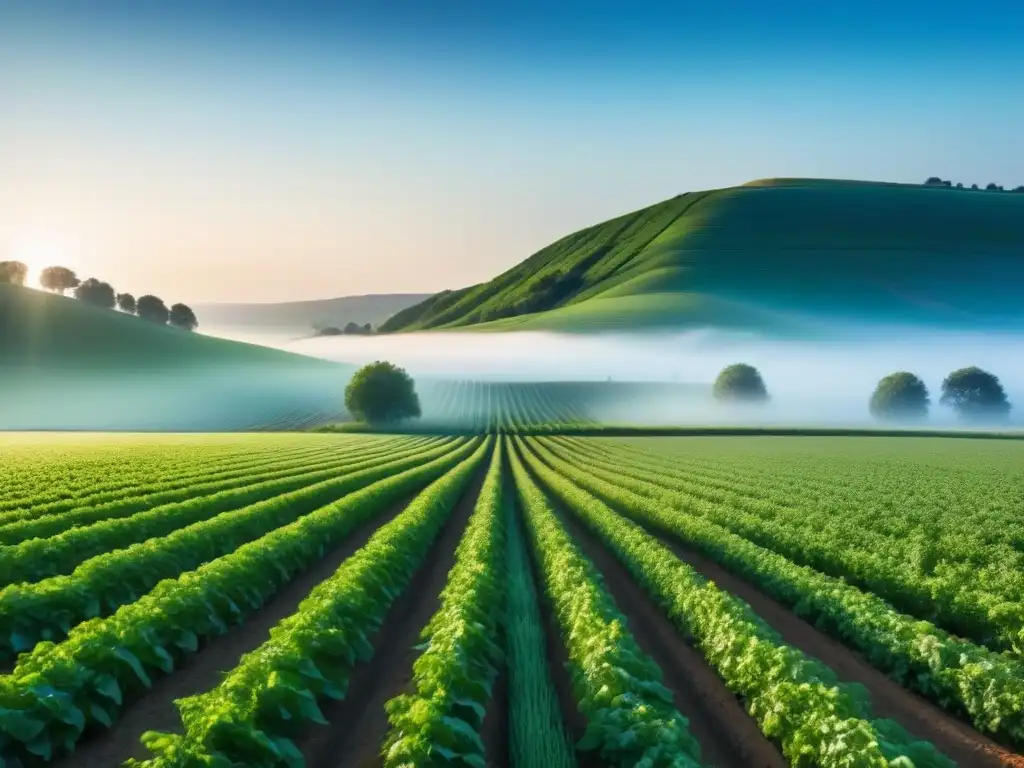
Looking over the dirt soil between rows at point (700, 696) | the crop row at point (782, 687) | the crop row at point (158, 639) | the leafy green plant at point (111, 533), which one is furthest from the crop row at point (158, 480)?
the crop row at point (782, 687)

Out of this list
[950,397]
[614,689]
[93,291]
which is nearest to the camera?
[614,689]

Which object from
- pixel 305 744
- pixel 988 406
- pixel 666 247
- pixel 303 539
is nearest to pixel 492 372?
pixel 666 247

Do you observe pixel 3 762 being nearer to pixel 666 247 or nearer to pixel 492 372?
pixel 492 372

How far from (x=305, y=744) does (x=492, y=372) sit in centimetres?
14032

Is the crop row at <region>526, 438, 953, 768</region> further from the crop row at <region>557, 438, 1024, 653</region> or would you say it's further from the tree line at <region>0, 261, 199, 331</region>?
the tree line at <region>0, 261, 199, 331</region>

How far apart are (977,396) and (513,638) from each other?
10788 centimetres

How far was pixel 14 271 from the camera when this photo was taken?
570 ft

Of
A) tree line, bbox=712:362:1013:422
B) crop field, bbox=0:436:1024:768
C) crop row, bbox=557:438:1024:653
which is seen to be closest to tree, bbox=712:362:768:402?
tree line, bbox=712:362:1013:422

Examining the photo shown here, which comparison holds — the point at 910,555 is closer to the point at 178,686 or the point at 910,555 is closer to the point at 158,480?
the point at 178,686

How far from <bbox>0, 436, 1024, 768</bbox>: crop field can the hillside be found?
12079 cm

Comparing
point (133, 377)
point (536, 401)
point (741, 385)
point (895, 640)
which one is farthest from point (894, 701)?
point (133, 377)

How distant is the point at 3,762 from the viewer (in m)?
7.32

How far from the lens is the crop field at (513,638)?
779cm

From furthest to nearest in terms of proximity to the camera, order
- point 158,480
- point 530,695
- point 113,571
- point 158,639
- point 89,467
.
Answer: point 89,467, point 158,480, point 113,571, point 158,639, point 530,695
